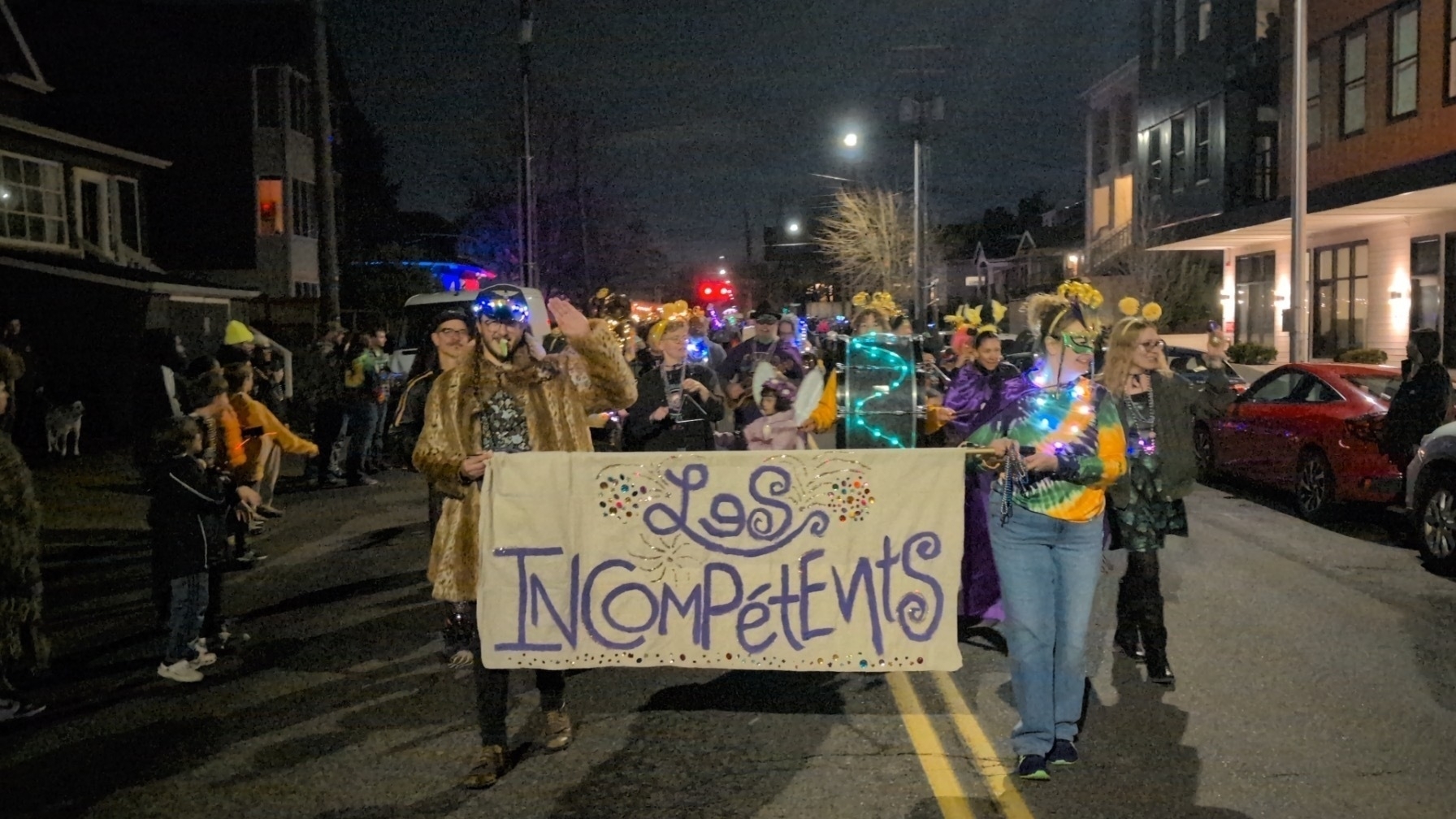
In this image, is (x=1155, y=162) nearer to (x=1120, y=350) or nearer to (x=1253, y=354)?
(x=1253, y=354)

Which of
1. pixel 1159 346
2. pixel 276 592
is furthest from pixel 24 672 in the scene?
pixel 1159 346

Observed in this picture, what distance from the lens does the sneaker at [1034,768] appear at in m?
5.20

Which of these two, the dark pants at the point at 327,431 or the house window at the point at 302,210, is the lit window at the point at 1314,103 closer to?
the dark pants at the point at 327,431

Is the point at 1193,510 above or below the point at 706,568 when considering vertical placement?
below

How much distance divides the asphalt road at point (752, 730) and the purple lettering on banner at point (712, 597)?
57 cm

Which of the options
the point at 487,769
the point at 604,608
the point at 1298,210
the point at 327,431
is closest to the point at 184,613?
the point at 487,769

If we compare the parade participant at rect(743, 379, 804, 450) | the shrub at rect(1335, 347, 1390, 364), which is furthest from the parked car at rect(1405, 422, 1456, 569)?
the shrub at rect(1335, 347, 1390, 364)

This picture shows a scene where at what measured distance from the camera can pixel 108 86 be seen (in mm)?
38312

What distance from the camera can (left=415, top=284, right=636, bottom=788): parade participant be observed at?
5277mm

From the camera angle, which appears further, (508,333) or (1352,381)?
(1352,381)

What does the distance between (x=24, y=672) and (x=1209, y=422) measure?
39.7 ft

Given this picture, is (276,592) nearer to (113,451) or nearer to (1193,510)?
(1193,510)

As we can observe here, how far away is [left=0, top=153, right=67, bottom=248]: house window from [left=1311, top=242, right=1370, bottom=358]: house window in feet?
83.6

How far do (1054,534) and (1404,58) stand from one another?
73.3 ft
